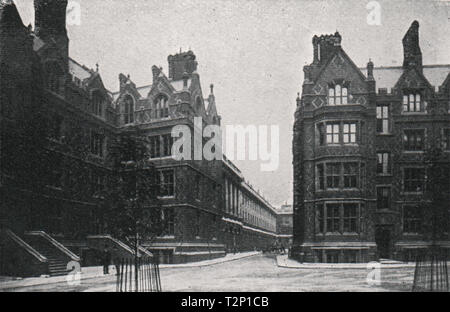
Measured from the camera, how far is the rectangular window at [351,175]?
39.4 m

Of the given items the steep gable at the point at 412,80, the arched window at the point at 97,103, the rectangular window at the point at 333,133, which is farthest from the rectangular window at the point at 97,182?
the steep gable at the point at 412,80

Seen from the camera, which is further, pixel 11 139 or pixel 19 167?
pixel 19 167

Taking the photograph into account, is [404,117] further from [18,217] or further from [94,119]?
[18,217]

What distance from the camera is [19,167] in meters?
28.6

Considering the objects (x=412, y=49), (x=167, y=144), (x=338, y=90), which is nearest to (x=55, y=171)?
(x=167, y=144)

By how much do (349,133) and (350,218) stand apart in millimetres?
6568

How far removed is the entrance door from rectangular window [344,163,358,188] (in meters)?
5.37

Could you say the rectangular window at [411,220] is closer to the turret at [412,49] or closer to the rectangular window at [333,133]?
the rectangular window at [333,133]

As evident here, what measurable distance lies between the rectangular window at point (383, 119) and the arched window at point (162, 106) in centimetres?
1757

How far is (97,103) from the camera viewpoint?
1577 inches

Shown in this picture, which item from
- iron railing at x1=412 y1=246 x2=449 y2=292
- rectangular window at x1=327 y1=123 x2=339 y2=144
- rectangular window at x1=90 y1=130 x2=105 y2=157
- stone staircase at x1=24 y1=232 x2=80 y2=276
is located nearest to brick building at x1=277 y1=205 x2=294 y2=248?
rectangular window at x1=327 y1=123 x2=339 y2=144

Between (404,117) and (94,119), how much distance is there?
24.4m

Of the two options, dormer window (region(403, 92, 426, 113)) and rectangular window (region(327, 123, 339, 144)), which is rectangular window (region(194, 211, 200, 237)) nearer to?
rectangular window (region(327, 123, 339, 144))
